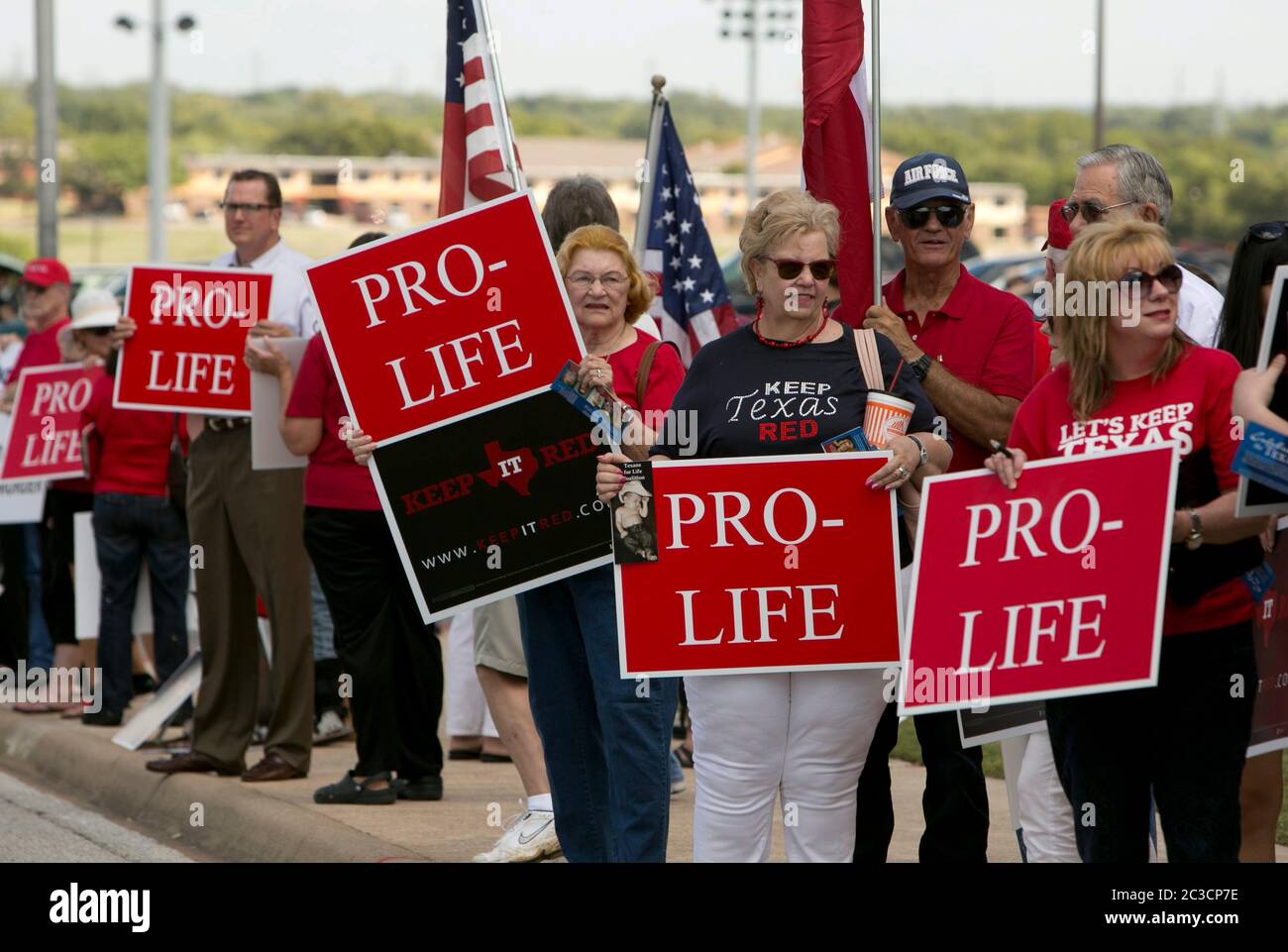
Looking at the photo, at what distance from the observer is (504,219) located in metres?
5.89

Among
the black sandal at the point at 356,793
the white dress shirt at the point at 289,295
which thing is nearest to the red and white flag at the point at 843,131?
the white dress shirt at the point at 289,295

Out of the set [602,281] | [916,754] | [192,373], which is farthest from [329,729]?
[602,281]

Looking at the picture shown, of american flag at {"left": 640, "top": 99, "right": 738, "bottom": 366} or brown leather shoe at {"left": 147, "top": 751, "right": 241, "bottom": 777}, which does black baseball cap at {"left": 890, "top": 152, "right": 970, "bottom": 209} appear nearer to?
american flag at {"left": 640, "top": 99, "right": 738, "bottom": 366}

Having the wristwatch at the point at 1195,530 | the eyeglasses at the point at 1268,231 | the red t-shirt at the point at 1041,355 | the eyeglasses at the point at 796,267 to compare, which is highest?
the eyeglasses at the point at 1268,231

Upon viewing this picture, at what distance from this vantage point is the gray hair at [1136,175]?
5.39 metres

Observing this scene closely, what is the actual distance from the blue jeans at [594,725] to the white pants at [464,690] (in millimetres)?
2544

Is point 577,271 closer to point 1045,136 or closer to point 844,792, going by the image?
point 844,792

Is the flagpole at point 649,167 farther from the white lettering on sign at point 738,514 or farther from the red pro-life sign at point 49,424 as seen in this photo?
the white lettering on sign at point 738,514

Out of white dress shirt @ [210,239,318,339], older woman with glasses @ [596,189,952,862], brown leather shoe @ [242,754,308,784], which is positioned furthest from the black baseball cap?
brown leather shoe @ [242,754,308,784]

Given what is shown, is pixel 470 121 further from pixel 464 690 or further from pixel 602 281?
pixel 464 690

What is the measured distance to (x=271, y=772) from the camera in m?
8.13

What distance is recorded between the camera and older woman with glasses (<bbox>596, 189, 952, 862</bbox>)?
4926mm

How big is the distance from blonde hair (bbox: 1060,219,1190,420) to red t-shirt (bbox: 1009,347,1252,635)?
0.03m
